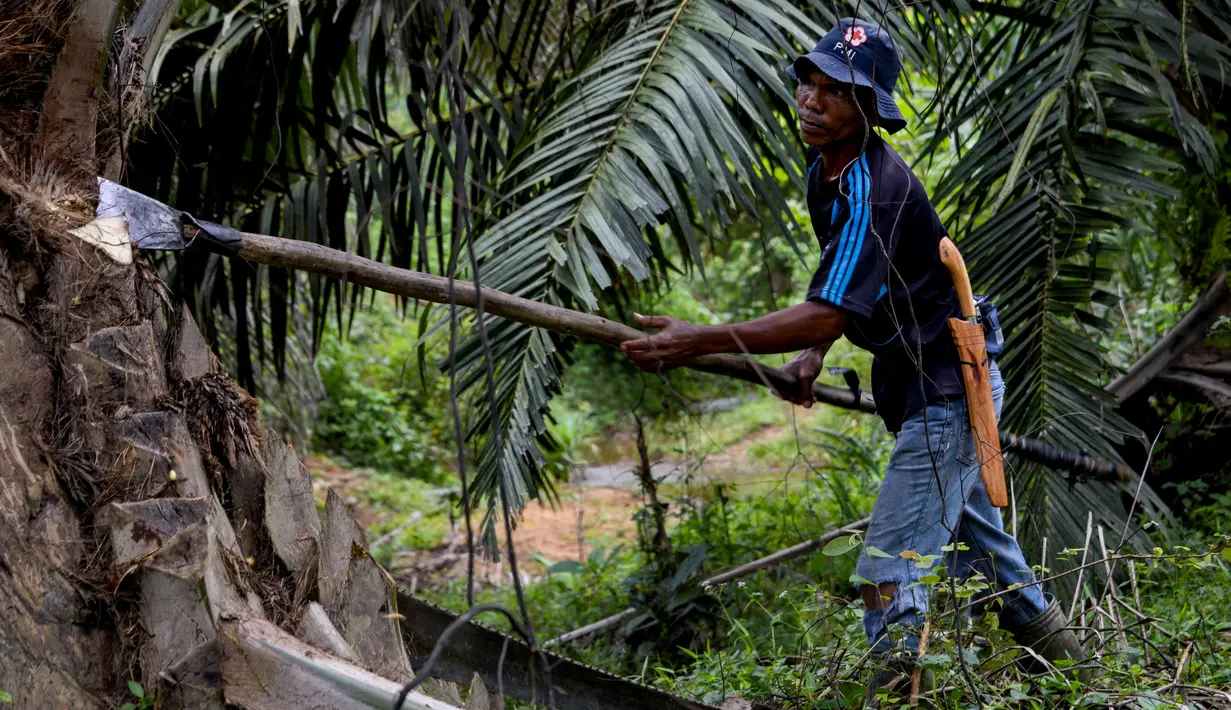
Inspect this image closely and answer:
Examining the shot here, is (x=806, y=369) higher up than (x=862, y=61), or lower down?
lower down

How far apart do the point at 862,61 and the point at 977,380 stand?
812mm

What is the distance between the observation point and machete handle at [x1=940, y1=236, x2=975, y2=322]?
2699 millimetres

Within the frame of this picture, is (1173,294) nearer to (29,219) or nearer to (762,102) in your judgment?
(762,102)

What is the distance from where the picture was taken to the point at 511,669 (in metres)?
2.88

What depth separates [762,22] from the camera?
361 cm

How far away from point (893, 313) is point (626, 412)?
7482 mm

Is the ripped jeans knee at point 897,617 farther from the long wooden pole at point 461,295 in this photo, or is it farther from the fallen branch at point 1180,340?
the fallen branch at point 1180,340

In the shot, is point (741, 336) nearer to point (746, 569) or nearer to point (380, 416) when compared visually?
point (746, 569)

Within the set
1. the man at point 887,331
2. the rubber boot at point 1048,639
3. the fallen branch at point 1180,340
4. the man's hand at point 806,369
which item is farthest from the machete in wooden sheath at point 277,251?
the fallen branch at point 1180,340

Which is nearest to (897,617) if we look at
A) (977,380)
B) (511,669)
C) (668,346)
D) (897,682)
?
(897,682)

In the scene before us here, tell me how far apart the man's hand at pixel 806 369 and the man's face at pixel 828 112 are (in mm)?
550

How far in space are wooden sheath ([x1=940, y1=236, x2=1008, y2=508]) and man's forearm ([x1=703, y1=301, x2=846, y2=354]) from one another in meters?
0.32

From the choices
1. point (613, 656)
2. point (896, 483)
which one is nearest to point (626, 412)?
point (613, 656)

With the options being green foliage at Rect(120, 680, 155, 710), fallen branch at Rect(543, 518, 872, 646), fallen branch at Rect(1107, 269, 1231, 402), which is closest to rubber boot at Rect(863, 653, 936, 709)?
green foliage at Rect(120, 680, 155, 710)
